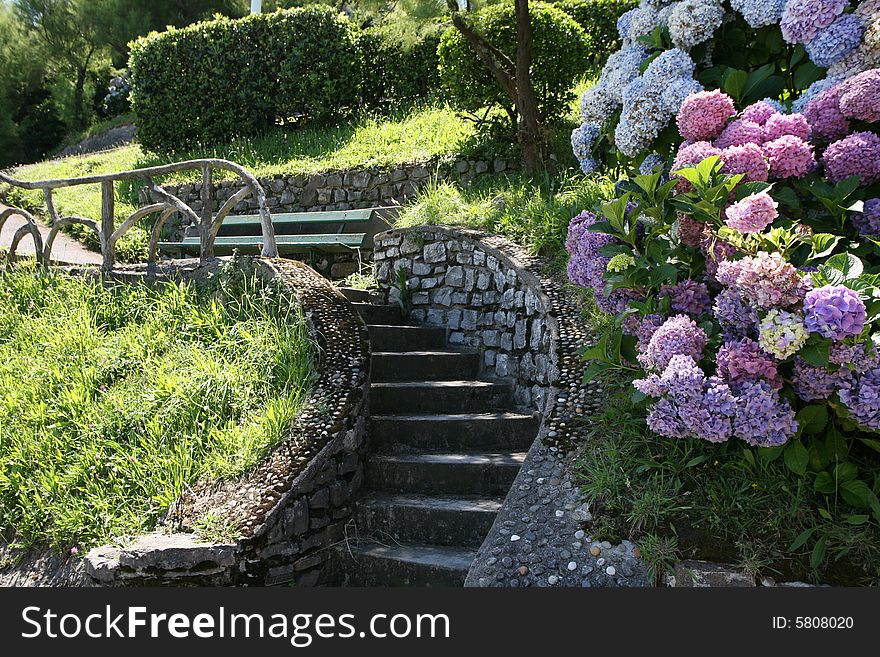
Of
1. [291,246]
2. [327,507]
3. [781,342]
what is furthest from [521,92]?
[781,342]

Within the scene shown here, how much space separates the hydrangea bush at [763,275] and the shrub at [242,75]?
843cm

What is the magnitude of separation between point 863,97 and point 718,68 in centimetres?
75

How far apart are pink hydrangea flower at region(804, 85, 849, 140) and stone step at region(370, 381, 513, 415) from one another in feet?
7.88

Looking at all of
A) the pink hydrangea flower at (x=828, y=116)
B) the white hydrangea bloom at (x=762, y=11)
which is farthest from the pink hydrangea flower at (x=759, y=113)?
the white hydrangea bloom at (x=762, y=11)

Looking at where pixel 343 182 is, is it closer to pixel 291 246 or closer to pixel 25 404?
pixel 291 246

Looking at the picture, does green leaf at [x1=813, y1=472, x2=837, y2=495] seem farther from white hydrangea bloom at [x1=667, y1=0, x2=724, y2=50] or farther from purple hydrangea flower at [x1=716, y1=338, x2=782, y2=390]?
white hydrangea bloom at [x1=667, y1=0, x2=724, y2=50]

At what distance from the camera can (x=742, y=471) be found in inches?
123

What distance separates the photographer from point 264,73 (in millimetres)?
11352

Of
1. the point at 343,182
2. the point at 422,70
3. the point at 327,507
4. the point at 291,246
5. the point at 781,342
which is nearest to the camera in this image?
the point at 781,342

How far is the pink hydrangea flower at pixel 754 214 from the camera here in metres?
2.53

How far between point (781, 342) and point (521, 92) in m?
5.08

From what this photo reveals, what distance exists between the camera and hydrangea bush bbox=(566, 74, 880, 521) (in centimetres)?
243

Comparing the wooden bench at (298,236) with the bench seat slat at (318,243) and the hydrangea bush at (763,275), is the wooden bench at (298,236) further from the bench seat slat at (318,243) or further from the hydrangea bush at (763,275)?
the hydrangea bush at (763,275)

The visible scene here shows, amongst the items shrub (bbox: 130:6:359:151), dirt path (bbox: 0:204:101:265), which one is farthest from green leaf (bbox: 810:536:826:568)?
Answer: shrub (bbox: 130:6:359:151)
